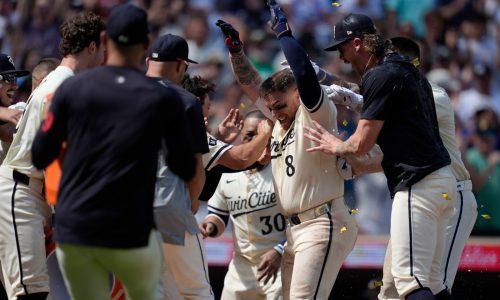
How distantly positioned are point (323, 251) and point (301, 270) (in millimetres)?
203

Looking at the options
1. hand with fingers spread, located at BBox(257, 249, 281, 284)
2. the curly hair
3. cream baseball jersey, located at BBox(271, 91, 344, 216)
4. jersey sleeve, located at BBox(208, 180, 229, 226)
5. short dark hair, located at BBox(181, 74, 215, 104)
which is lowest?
hand with fingers spread, located at BBox(257, 249, 281, 284)

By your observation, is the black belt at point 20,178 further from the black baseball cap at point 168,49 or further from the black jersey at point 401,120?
the black jersey at point 401,120

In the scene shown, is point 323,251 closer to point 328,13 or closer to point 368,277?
point 368,277

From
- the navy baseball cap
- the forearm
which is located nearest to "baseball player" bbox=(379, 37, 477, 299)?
the forearm

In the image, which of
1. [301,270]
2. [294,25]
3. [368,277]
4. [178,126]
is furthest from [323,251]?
[294,25]

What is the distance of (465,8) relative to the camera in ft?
41.8

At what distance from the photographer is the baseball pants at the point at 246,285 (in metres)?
8.37

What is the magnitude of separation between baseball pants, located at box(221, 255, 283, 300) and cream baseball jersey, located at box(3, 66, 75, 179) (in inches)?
91.4

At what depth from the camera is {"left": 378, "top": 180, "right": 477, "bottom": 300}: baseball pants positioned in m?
7.23

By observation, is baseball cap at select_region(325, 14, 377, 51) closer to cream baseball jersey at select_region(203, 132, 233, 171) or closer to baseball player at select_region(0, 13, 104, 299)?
cream baseball jersey at select_region(203, 132, 233, 171)

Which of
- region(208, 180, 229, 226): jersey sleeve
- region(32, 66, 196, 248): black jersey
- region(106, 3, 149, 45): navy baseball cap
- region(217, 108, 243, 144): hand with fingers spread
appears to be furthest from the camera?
region(208, 180, 229, 226): jersey sleeve

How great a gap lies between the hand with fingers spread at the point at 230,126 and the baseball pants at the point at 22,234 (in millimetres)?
1650

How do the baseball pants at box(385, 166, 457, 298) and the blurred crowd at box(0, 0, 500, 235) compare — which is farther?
the blurred crowd at box(0, 0, 500, 235)

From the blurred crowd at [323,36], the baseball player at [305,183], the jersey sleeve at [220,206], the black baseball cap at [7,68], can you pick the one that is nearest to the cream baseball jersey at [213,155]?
the baseball player at [305,183]
